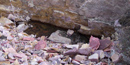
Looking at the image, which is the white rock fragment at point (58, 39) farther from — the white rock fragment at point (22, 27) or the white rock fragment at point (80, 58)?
the white rock fragment at point (80, 58)

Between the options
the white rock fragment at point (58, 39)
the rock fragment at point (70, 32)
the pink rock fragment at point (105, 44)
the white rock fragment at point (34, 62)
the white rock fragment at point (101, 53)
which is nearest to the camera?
the white rock fragment at point (34, 62)

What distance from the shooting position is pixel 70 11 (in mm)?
3057

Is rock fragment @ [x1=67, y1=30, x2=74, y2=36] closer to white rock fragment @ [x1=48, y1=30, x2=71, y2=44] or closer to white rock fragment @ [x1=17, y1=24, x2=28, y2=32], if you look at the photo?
white rock fragment @ [x1=48, y1=30, x2=71, y2=44]

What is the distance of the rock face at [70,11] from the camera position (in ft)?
8.95

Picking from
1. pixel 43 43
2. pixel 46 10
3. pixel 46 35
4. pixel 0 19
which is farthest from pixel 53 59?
pixel 0 19

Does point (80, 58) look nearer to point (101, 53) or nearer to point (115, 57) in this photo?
point (101, 53)

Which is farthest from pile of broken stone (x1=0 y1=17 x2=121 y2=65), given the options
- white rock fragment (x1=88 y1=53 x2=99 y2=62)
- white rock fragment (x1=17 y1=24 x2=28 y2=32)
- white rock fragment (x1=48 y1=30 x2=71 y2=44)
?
white rock fragment (x1=17 y1=24 x2=28 y2=32)

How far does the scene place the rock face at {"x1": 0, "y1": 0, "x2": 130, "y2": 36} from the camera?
8.95ft

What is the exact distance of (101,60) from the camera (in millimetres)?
2127

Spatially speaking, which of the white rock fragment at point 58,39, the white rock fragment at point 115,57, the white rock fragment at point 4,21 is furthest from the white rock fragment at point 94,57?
the white rock fragment at point 4,21

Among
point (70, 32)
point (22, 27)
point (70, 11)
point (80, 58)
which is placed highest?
point (70, 11)

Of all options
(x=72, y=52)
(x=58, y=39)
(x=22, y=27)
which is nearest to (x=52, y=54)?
(x=72, y=52)

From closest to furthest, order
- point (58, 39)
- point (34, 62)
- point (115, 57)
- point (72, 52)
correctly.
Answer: point (34, 62) → point (115, 57) → point (72, 52) → point (58, 39)

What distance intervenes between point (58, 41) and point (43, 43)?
533 mm
